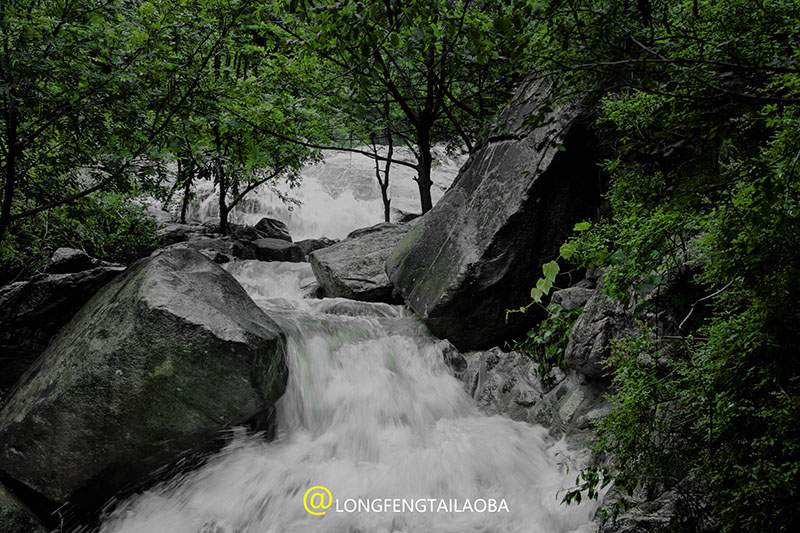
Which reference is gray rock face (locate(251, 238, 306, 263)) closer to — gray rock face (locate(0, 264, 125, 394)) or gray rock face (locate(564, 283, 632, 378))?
gray rock face (locate(0, 264, 125, 394))

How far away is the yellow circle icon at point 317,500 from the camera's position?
12.9 feet

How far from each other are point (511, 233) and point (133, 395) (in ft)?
14.3

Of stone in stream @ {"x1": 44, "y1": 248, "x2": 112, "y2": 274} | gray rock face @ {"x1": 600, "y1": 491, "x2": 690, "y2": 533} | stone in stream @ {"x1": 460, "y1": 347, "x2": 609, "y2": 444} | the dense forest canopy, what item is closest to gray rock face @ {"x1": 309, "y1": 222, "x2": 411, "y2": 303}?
stone in stream @ {"x1": 460, "y1": 347, "x2": 609, "y2": 444}

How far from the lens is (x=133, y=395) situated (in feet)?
12.7

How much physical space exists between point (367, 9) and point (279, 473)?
12.7 ft

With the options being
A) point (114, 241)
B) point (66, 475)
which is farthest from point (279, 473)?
point (114, 241)

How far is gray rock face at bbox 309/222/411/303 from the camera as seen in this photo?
25.6ft

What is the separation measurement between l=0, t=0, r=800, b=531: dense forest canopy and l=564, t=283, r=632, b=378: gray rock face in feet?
0.99

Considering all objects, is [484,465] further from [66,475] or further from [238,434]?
[66,475]

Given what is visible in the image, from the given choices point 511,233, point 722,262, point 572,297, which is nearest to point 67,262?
point 511,233

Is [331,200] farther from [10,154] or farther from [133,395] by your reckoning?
[133,395]

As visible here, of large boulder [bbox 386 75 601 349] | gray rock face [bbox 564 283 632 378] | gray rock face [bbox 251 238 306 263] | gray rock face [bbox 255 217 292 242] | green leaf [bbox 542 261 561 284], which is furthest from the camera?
gray rock face [bbox 255 217 292 242]

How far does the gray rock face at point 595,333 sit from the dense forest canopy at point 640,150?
300mm

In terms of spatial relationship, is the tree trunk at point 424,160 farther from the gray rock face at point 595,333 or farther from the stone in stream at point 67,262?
the stone in stream at point 67,262
